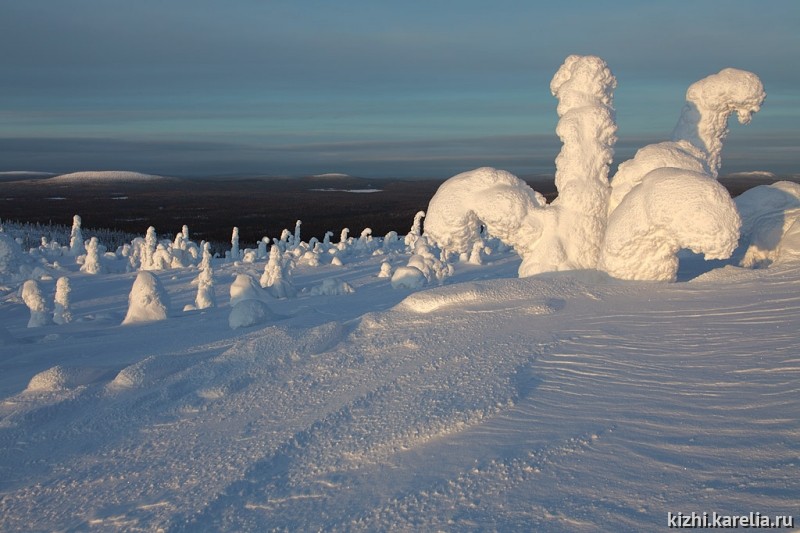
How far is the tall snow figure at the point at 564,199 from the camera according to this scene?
959cm

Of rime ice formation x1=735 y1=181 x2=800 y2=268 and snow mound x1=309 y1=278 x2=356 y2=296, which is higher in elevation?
rime ice formation x1=735 y1=181 x2=800 y2=268

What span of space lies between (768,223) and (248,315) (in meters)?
8.32

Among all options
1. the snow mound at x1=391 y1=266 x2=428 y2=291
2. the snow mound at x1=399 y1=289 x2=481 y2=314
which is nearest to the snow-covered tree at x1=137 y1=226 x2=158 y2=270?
the snow mound at x1=391 y1=266 x2=428 y2=291

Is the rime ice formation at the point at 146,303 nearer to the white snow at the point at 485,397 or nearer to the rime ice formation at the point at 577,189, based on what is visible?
the white snow at the point at 485,397

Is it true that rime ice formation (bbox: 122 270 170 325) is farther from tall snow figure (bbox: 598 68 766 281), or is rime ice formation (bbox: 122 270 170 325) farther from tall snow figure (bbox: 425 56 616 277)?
tall snow figure (bbox: 598 68 766 281)

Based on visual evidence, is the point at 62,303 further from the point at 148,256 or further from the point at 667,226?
the point at 667,226

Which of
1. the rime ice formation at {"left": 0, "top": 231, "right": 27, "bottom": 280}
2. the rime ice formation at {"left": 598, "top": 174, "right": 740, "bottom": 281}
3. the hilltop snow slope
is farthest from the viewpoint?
the rime ice formation at {"left": 0, "top": 231, "right": 27, "bottom": 280}

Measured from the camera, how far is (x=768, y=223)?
9.98 metres

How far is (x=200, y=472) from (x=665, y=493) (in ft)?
9.12

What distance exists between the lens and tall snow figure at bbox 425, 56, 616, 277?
9594mm

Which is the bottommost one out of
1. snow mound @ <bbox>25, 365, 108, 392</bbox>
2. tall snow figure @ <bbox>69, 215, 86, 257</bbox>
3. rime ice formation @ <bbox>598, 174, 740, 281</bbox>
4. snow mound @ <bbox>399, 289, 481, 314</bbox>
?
tall snow figure @ <bbox>69, 215, 86, 257</bbox>

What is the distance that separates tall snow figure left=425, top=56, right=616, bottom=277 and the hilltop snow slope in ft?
6.71

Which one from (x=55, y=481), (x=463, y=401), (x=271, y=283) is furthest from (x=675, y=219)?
(x=271, y=283)

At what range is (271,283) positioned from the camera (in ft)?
52.2
